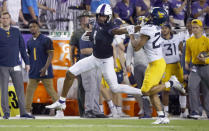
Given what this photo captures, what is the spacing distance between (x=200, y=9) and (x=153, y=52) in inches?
182

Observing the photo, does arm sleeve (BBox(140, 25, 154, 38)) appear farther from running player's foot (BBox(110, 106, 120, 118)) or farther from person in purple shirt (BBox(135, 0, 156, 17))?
person in purple shirt (BBox(135, 0, 156, 17))

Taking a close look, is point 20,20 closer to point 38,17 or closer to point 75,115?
point 38,17

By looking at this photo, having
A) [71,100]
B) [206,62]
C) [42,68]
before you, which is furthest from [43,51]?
[206,62]

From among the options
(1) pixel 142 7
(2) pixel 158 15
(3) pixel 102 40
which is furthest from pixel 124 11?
(2) pixel 158 15

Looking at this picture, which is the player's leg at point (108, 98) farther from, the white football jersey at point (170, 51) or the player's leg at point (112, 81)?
the player's leg at point (112, 81)

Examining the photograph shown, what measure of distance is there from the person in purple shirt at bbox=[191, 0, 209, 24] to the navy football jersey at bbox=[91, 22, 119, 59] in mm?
4028

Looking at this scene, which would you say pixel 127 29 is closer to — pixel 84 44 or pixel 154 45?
pixel 154 45

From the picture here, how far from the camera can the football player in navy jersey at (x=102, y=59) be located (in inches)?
331

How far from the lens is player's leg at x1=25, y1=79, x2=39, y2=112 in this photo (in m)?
10.0

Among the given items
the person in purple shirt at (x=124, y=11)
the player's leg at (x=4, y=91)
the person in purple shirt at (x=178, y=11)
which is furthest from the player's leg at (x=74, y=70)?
the person in purple shirt at (x=178, y=11)

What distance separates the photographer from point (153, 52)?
807 cm

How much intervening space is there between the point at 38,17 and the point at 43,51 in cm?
170

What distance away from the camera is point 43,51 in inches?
404

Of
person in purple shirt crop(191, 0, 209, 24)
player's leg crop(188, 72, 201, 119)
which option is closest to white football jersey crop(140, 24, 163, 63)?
player's leg crop(188, 72, 201, 119)
